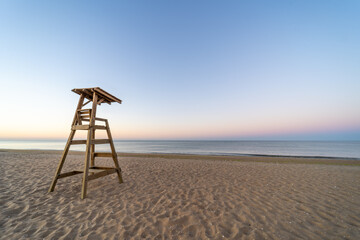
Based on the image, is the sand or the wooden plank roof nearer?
the sand

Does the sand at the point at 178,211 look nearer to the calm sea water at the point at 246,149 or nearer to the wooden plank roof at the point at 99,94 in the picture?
the wooden plank roof at the point at 99,94

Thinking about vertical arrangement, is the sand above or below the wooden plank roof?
below

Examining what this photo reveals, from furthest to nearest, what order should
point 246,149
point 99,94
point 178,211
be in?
point 246,149
point 99,94
point 178,211

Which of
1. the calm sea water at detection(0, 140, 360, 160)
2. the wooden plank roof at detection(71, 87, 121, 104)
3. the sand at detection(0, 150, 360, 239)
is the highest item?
the wooden plank roof at detection(71, 87, 121, 104)

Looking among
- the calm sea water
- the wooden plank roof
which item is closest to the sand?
the wooden plank roof

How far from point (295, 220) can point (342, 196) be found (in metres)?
3.98

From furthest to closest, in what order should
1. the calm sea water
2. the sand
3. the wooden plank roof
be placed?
1. the calm sea water
2. the wooden plank roof
3. the sand

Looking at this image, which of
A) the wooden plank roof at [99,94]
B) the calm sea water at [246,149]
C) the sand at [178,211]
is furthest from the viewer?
the calm sea water at [246,149]

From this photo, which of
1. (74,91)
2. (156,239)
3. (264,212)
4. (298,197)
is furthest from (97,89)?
(298,197)

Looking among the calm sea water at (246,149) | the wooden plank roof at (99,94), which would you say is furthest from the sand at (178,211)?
the calm sea water at (246,149)

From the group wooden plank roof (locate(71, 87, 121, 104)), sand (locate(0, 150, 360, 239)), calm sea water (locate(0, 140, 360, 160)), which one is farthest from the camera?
calm sea water (locate(0, 140, 360, 160))

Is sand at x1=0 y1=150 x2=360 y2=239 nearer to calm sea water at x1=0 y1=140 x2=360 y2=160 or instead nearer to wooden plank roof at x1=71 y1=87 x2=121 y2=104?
wooden plank roof at x1=71 y1=87 x2=121 y2=104

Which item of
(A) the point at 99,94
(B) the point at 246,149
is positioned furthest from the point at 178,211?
(B) the point at 246,149

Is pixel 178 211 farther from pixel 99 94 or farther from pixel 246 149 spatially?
pixel 246 149
